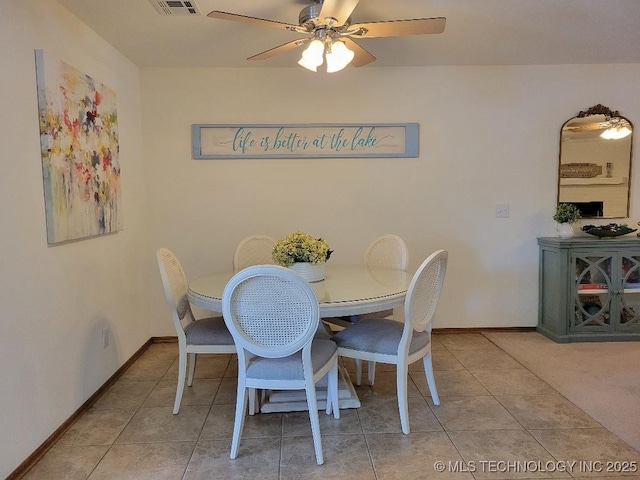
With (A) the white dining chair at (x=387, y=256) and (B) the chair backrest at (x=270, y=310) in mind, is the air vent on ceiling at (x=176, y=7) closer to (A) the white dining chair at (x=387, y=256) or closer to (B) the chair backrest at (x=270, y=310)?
(B) the chair backrest at (x=270, y=310)

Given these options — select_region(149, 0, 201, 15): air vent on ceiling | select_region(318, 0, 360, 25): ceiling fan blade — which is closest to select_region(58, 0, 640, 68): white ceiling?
select_region(149, 0, 201, 15): air vent on ceiling

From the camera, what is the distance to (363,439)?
2059 millimetres

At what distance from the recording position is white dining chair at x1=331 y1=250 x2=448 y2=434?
6.72ft

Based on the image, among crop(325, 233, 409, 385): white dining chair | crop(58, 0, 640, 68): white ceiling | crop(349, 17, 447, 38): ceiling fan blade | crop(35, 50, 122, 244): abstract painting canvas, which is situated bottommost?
crop(325, 233, 409, 385): white dining chair

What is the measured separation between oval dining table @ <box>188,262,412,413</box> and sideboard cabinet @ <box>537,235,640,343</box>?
151cm

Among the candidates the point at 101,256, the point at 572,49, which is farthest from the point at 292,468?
the point at 572,49

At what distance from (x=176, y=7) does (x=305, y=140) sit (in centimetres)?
143

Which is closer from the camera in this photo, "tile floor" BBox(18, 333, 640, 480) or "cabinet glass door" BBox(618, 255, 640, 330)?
"tile floor" BBox(18, 333, 640, 480)

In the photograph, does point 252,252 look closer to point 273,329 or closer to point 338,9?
point 273,329

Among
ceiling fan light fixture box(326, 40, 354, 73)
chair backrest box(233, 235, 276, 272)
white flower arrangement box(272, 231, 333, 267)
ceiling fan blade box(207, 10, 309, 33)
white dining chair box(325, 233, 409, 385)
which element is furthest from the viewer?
chair backrest box(233, 235, 276, 272)

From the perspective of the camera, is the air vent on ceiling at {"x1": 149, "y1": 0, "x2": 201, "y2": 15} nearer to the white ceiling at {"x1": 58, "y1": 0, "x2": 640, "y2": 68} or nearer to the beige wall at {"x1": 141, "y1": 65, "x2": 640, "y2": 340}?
the white ceiling at {"x1": 58, "y1": 0, "x2": 640, "y2": 68}

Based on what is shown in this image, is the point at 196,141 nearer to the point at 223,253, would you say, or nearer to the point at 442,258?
the point at 223,253

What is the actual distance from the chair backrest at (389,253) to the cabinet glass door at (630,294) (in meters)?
1.83

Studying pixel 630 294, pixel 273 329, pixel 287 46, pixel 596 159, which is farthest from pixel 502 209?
pixel 273 329
